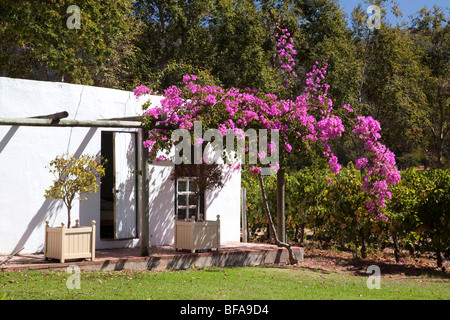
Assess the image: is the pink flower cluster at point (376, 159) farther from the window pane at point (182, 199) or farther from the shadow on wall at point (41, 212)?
the shadow on wall at point (41, 212)

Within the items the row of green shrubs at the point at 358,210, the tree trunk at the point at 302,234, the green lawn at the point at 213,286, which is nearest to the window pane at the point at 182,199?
the green lawn at the point at 213,286

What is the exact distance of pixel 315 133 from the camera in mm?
10742

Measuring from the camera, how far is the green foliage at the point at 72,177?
9.25 m

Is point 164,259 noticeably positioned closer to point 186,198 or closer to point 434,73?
point 186,198

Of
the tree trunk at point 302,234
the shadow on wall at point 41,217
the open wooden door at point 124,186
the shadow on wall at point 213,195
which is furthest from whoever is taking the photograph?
the tree trunk at point 302,234

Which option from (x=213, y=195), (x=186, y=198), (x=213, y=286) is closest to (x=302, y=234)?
(x=213, y=195)

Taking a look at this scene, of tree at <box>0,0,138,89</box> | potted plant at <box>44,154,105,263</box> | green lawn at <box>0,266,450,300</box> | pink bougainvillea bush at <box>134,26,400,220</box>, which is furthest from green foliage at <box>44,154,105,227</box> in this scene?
tree at <box>0,0,138,89</box>

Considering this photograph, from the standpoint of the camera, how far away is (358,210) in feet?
41.4

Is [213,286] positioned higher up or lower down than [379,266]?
higher up

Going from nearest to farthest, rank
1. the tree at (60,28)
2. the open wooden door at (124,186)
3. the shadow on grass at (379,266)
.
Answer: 1. the open wooden door at (124,186)
2. the shadow on grass at (379,266)
3. the tree at (60,28)

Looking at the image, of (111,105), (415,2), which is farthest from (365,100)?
(111,105)

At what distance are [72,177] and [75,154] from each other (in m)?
0.42

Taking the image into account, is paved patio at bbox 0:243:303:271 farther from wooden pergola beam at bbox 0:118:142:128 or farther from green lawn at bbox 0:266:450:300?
wooden pergola beam at bbox 0:118:142:128

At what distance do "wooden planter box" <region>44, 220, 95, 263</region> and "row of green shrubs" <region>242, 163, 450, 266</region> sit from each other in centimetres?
555
